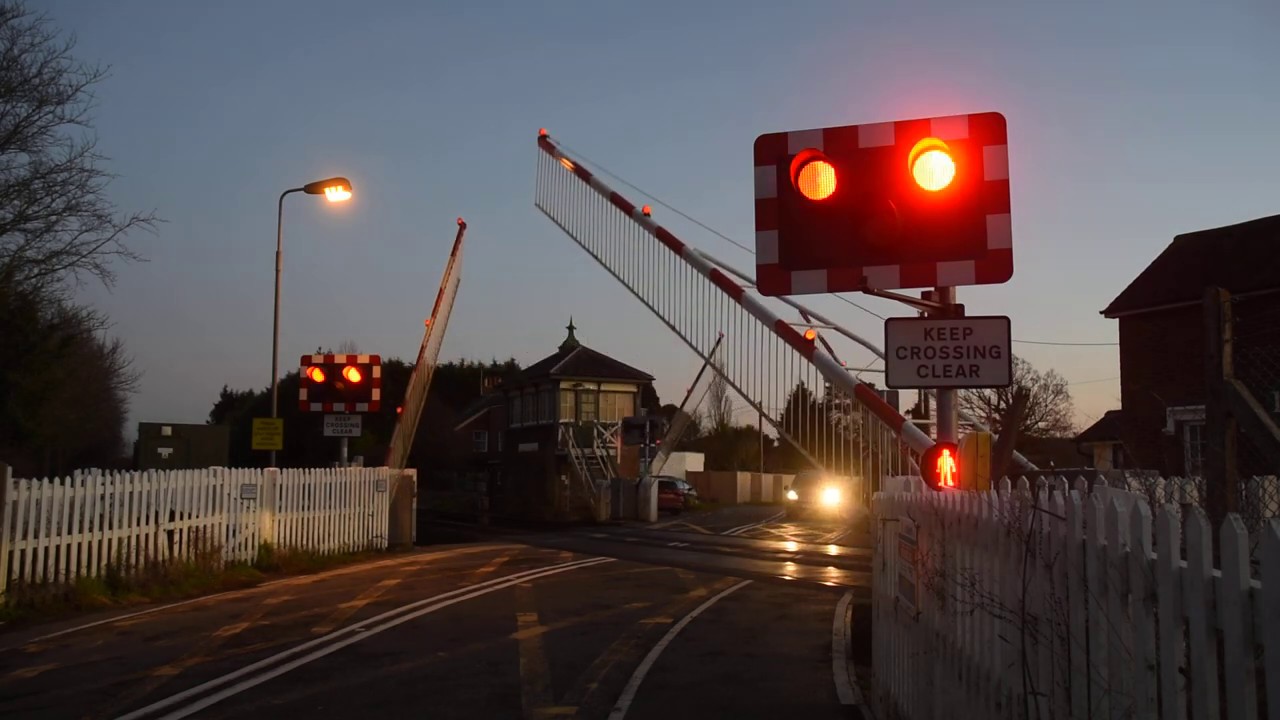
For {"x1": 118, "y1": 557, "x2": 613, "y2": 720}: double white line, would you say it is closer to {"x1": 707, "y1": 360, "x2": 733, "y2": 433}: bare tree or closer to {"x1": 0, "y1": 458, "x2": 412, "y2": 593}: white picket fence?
{"x1": 0, "y1": 458, "x2": 412, "y2": 593}: white picket fence

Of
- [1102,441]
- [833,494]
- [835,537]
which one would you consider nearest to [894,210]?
[833,494]

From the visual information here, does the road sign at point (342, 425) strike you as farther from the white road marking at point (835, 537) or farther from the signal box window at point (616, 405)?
the signal box window at point (616, 405)

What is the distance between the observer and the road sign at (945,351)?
5.38 metres

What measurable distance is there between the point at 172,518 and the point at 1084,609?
14.9 metres

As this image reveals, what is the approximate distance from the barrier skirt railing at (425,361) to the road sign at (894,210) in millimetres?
19379

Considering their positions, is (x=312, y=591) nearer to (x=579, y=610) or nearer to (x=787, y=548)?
(x=579, y=610)

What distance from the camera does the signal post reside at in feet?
17.9

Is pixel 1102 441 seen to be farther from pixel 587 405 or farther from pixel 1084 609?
pixel 1084 609

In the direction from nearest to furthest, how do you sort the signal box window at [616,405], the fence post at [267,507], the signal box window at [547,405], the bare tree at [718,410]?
the fence post at [267,507], the signal box window at [547,405], the signal box window at [616,405], the bare tree at [718,410]

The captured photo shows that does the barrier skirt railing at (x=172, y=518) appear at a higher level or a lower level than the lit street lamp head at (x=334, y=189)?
lower

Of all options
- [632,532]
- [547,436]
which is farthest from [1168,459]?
[547,436]

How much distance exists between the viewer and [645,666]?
9.64 meters

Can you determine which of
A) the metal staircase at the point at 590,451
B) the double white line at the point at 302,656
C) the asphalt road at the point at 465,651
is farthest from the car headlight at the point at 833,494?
the metal staircase at the point at 590,451

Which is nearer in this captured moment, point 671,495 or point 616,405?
point 671,495
